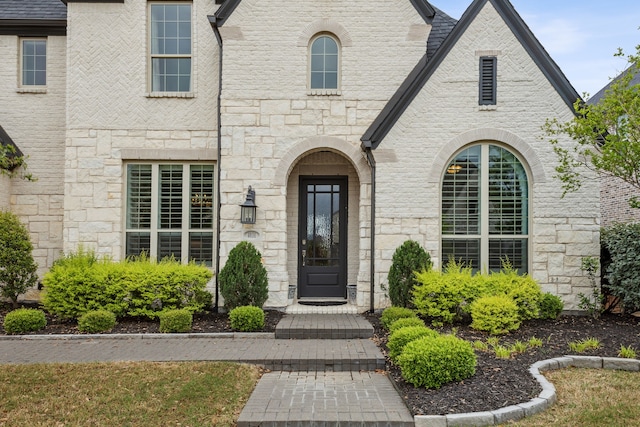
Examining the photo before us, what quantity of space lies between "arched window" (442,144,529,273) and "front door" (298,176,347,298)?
246 centimetres

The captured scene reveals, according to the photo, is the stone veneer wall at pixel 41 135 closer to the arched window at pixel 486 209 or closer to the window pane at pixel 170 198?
the window pane at pixel 170 198

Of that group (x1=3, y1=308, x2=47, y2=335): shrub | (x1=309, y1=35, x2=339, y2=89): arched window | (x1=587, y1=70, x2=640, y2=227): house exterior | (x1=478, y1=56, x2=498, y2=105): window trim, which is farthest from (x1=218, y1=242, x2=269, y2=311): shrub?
(x1=587, y1=70, x2=640, y2=227): house exterior

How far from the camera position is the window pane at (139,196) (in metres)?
10.2

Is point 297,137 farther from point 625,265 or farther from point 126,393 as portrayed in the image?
point 625,265

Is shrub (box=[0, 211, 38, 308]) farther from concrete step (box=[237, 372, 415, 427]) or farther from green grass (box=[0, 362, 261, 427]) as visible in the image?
concrete step (box=[237, 372, 415, 427])

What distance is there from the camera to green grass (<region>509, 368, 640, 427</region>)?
4.39 meters

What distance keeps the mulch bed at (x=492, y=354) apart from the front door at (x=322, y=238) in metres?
1.59

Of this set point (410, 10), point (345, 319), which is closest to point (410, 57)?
point (410, 10)

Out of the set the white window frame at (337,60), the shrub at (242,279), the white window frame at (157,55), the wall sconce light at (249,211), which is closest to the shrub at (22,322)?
the shrub at (242,279)

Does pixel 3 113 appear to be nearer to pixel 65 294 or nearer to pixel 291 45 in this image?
pixel 65 294

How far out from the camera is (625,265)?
8375 mm

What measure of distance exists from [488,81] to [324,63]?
11.3ft

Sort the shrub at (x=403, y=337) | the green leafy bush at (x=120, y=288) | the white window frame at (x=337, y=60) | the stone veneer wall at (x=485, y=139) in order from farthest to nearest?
the white window frame at (x=337, y=60) → the stone veneer wall at (x=485, y=139) → the green leafy bush at (x=120, y=288) → the shrub at (x=403, y=337)

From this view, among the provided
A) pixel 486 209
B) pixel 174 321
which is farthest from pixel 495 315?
pixel 174 321
